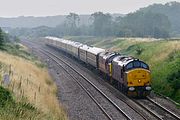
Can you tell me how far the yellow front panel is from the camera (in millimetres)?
33500

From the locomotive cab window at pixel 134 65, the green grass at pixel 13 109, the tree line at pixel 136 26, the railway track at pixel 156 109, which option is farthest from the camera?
the tree line at pixel 136 26

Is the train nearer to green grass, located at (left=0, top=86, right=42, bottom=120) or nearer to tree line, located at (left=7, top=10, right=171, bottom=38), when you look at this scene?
green grass, located at (left=0, top=86, right=42, bottom=120)

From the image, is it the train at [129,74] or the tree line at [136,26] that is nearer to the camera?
the train at [129,74]

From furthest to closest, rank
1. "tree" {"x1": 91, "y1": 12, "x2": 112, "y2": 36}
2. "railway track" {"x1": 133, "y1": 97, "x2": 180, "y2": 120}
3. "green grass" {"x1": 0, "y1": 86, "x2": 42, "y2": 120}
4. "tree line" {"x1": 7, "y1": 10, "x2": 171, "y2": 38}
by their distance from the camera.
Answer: "tree" {"x1": 91, "y1": 12, "x2": 112, "y2": 36}, "tree line" {"x1": 7, "y1": 10, "x2": 171, "y2": 38}, "railway track" {"x1": 133, "y1": 97, "x2": 180, "y2": 120}, "green grass" {"x1": 0, "y1": 86, "x2": 42, "y2": 120}

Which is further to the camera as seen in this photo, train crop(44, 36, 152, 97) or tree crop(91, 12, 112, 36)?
tree crop(91, 12, 112, 36)

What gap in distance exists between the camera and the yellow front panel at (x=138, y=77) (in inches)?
1319

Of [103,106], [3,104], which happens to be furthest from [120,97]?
[3,104]

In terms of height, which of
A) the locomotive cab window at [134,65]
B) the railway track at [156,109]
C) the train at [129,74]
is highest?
the locomotive cab window at [134,65]

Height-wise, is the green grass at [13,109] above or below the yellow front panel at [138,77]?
above

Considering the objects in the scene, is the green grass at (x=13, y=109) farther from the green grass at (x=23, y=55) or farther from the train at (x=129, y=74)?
the green grass at (x=23, y=55)

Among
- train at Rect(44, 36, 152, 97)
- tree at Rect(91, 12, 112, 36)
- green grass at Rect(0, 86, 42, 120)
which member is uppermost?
green grass at Rect(0, 86, 42, 120)

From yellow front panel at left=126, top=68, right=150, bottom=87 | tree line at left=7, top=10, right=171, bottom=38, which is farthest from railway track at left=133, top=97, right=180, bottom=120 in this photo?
tree line at left=7, top=10, right=171, bottom=38

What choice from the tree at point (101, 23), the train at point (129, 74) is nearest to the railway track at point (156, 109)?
the train at point (129, 74)

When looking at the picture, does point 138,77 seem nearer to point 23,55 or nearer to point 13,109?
point 13,109
